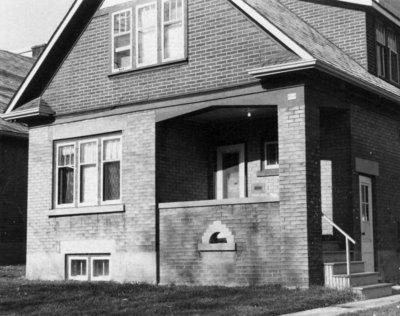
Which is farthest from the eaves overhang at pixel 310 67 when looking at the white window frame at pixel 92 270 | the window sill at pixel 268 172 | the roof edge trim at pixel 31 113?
the roof edge trim at pixel 31 113

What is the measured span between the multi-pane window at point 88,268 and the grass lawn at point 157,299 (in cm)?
234

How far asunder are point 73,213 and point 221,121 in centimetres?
407

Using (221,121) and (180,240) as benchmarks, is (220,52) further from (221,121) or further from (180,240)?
(180,240)

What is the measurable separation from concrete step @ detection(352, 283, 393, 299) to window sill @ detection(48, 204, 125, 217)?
223 inches

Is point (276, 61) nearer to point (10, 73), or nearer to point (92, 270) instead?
point (92, 270)

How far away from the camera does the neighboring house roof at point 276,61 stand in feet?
46.9

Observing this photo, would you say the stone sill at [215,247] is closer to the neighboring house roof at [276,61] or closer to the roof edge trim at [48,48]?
the neighboring house roof at [276,61]

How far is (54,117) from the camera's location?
1816cm

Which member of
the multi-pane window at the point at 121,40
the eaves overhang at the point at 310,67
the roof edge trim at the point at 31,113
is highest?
the multi-pane window at the point at 121,40

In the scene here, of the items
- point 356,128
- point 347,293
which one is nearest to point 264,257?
point 347,293

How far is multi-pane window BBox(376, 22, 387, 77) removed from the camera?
18.6m

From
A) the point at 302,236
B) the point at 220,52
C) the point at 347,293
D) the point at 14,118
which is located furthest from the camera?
the point at 14,118

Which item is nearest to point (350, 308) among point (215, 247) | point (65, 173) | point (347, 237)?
point (347, 237)

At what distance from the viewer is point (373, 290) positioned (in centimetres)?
1370
